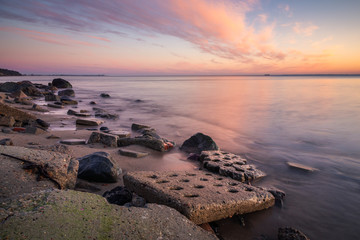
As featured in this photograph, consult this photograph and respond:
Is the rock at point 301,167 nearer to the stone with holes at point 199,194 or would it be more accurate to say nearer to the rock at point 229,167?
the rock at point 229,167

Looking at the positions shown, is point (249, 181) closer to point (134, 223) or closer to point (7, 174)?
point (134, 223)

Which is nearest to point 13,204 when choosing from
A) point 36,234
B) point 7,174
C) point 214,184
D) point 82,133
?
point 36,234

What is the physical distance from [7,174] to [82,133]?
4.58 meters

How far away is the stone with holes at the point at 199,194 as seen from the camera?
2514mm

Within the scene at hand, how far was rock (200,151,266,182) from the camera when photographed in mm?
3984

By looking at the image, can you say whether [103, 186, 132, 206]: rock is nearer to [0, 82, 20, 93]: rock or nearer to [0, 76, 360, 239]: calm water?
[0, 76, 360, 239]: calm water

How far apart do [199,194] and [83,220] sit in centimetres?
144

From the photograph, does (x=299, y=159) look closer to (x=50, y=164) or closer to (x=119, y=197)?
A: (x=119, y=197)

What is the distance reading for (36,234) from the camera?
4.78 feet

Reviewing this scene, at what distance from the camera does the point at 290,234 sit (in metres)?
2.53

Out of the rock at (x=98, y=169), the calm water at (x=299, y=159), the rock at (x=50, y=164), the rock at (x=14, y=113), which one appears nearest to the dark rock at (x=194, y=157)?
the calm water at (x=299, y=159)

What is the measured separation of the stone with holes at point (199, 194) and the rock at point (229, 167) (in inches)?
22.6

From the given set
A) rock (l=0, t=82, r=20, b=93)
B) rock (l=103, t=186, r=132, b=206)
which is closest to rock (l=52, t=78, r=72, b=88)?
rock (l=0, t=82, r=20, b=93)

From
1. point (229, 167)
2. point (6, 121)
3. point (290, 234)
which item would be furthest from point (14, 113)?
point (290, 234)
